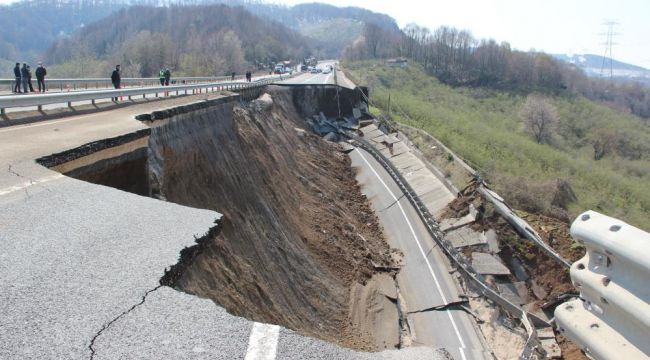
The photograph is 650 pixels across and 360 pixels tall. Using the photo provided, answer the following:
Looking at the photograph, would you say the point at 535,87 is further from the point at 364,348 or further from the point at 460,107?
the point at 364,348

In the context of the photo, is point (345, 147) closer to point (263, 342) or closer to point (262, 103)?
point (262, 103)

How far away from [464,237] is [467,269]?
2978 mm

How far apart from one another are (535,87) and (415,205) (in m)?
93.4

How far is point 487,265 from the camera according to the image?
2084 centimetres

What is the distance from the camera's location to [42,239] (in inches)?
229

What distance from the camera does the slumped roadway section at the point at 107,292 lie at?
4125mm

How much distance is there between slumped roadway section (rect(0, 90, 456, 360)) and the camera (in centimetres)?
412

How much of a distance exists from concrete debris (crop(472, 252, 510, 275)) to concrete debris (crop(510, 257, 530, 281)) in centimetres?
51

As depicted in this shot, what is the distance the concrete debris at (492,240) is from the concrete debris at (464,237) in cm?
19

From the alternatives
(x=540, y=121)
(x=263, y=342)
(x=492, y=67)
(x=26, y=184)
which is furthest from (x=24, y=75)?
(x=492, y=67)

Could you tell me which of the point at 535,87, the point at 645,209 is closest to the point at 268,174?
the point at 645,209

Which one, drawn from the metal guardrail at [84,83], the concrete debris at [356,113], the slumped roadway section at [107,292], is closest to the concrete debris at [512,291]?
the slumped roadway section at [107,292]

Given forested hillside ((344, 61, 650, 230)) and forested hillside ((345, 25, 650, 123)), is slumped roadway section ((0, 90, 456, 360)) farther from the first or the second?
forested hillside ((345, 25, 650, 123))

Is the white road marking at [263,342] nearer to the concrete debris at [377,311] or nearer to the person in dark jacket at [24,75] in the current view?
the concrete debris at [377,311]
